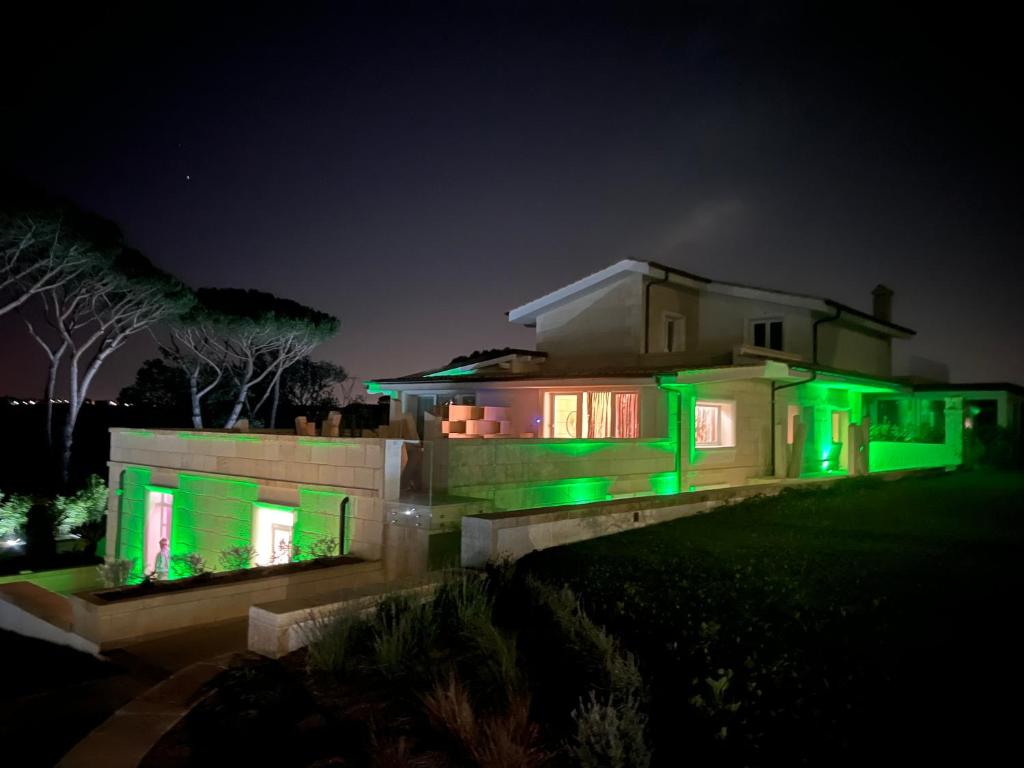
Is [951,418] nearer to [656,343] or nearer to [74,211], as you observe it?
[656,343]

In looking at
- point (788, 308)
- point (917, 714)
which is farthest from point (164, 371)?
point (917, 714)

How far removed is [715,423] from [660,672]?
1292 cm

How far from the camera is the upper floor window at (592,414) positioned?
16.8 metres

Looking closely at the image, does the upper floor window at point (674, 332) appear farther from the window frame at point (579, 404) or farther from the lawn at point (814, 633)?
the lawn at point (814, 633)

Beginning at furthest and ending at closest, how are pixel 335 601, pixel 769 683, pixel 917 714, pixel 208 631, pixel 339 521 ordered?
pixel 339 521, pixel 208 631, pixel 335 601, pixel 769 683, pixel 917 714

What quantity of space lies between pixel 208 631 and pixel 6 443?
3279 cm

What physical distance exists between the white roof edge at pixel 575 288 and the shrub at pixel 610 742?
1706 centimetres

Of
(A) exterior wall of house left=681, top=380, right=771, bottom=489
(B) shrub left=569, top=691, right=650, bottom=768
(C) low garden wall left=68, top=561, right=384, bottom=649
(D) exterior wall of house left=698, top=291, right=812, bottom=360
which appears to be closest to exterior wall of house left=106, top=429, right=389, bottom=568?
(C) low garden wall left=68, top=561, right=384, bottom=649

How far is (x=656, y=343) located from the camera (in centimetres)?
2056

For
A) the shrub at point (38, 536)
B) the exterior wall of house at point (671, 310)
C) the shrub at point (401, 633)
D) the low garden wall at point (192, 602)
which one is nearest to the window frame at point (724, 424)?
the exterior wall of house at point (671, 310)

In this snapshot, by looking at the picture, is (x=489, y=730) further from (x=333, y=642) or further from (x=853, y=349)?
(x=853, y=349)

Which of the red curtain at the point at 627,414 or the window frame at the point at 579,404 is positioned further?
the window frame at the point at 579,404

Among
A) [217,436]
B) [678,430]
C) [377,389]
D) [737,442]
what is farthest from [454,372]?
[217,436]

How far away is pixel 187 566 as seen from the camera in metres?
11.8
